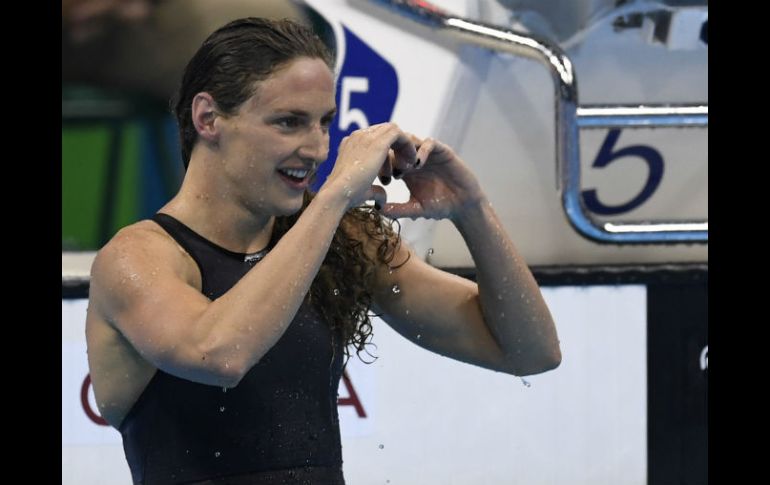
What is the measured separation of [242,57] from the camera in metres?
2.34

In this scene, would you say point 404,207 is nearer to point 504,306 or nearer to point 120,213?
point 504,306

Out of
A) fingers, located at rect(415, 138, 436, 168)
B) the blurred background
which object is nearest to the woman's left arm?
fingers, located at rect(415, 138, 436, 168)

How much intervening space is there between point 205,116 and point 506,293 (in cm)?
74

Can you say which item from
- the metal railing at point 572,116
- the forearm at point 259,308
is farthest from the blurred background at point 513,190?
the forearm at point 259,308

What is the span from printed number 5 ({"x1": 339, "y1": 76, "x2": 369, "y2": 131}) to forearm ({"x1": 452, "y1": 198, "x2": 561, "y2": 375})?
1652 millimetres

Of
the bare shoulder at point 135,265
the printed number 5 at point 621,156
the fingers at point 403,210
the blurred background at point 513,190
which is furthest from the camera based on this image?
the printed number 5 at point 621,156

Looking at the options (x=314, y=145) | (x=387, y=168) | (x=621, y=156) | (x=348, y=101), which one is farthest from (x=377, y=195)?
(x=621, y=156)

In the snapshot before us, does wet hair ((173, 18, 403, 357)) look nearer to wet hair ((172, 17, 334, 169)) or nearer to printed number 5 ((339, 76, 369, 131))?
wet hair ((172, 17, 334, 169))

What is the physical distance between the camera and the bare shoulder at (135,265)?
2.22m

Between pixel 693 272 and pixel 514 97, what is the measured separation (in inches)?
36.3

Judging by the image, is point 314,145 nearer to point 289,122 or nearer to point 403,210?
point 289,122

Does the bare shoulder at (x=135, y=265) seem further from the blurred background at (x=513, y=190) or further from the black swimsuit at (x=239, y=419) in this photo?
the blurred background at (x=513, y=190)

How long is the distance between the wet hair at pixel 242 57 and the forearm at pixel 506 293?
0.47m
